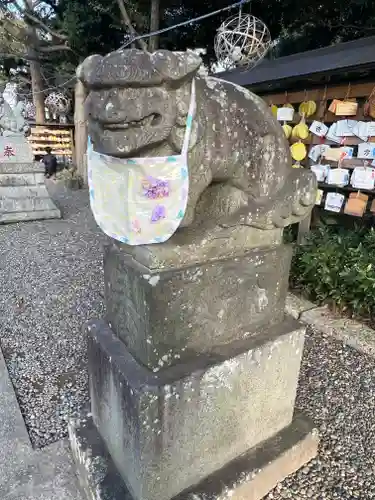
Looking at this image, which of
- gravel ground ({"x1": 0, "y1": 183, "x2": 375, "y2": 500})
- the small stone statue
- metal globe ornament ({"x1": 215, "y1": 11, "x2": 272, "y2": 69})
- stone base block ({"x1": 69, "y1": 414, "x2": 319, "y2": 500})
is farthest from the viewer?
the small stone statue

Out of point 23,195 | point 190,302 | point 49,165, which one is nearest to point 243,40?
point 190,302

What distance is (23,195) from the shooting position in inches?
289

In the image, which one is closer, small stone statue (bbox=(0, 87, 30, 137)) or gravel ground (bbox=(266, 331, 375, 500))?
gravel ground (bbox=(266, 331, 375, 500))

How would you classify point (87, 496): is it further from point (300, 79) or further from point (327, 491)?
point (300, 79)

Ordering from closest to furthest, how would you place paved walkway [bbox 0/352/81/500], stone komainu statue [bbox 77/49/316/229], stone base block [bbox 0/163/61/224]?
stone komainu statue [bbox 77/49/316/229] → paved walkway [bbox 0/352/81/500] → stone base block [bbox 0/163/61/224]

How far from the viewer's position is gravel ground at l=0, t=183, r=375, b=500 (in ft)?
5.90

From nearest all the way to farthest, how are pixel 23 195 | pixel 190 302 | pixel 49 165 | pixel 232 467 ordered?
pixel 190 302, pixel 232 467, pixel 23 195, pixel 49 165

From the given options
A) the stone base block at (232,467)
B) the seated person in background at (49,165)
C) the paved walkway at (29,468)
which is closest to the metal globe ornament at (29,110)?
the seated person in background at (49,165)

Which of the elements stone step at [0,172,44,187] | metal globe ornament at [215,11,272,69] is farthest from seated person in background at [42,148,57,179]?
metal globe ornament at [215,11,272,69]

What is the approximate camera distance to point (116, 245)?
151 cm

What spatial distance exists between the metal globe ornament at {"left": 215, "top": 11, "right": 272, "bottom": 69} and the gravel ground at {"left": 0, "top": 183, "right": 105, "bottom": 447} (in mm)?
3007

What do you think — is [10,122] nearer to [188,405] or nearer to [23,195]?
[23,195]

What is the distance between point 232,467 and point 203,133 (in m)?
1.48

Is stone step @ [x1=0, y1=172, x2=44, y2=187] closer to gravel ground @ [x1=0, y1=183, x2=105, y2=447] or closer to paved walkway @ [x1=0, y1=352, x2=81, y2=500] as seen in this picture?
gravel ground @ [x1=0, y1=183, x2=105, y2=447]
